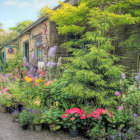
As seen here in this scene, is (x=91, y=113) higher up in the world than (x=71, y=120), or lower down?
higher up

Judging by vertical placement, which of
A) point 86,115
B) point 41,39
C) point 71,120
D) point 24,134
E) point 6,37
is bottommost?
point 24,134

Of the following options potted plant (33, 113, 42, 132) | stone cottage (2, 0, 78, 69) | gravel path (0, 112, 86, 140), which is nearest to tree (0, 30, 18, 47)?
stone cottage (2, 0, 78, 69)

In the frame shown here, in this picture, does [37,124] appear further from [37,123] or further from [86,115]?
[86,115]

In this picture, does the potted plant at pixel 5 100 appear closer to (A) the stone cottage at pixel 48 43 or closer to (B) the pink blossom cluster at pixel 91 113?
(A) the stone cottage at pixel 48 43

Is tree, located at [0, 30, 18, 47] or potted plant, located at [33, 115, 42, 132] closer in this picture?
potted plant, located at [33, 115, 42, 132]

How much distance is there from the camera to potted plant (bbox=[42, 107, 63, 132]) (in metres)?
3.49

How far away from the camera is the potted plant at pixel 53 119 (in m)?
3.49

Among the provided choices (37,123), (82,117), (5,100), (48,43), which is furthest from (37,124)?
(48,43)

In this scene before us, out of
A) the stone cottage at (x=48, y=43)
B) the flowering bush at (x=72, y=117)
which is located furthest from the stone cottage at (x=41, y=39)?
the flowering bush at (x=72, y=117)

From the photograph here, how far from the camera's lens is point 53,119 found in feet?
11.5

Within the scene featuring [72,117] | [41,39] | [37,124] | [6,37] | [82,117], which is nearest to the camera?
[82,117]

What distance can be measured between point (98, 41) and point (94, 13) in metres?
3.03

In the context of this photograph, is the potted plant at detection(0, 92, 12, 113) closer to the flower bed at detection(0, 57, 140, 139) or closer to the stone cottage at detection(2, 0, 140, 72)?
the flower bed at detection(0, 57, 140, 139)

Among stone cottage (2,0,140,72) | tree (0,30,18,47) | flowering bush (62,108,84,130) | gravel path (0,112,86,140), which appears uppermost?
tree (0,30,18,47)
